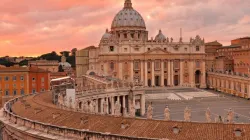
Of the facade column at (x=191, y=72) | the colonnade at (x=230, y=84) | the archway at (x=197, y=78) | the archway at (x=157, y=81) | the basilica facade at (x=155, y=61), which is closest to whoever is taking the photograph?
the colonnade at (x=230, y=84)

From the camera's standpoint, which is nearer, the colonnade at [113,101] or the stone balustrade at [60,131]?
the stone balustrade at [60,131]

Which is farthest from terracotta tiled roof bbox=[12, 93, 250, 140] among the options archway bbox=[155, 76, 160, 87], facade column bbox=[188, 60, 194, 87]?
facade column bbox=[188, 60, 194, 87]

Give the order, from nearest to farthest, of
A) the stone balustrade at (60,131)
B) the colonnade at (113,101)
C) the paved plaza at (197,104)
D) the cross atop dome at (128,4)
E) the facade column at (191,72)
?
the stone balustrade at (60,131), the colonnade at (113,101), the paved plaza at (197,104), the facade column at (191,72), the cross atop dome at (128,4)

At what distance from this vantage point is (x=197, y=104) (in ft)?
216

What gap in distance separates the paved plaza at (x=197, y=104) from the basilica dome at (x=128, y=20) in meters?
38.9

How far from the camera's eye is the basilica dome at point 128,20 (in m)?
116

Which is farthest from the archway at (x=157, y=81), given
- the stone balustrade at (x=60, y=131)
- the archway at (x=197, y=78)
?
the stone balustrade at (x=60, y=131)

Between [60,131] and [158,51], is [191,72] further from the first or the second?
[60,131]

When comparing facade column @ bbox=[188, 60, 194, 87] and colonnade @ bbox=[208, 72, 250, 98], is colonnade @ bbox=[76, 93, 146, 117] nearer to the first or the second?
colonnade @ bbox=[208, 72, 250, 98]

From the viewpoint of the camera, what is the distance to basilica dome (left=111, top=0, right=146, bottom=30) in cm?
11625

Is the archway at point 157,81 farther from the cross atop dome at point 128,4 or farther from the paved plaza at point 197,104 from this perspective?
the cross atop dome at point 128,4

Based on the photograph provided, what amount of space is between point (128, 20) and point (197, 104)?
185 feet

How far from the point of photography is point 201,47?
100438 millimetres

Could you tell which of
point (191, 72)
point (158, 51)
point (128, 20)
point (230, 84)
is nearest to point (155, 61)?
point (158, 51)
